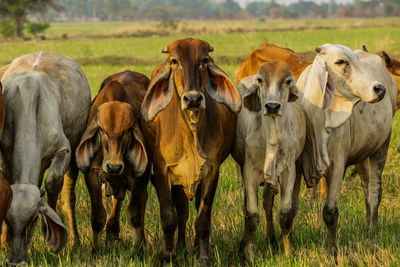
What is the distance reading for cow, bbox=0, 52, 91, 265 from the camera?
4160mm

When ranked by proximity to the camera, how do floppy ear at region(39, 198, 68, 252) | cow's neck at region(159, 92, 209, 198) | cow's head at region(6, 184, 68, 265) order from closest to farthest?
cow's head at region(6, 184, 68, 265) < floppy ear at region(39, 198, 68, 252) < cow's neck at region(159, 92, 209, 198)

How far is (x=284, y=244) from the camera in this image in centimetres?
471

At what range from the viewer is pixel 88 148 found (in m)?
4.69

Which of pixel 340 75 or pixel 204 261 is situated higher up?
pixel 340 75

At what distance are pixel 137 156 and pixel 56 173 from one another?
0.65m

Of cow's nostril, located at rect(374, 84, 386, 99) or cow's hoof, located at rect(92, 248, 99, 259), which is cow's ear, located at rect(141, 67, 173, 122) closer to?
cow's hoof, located at rect(92, 248, 99, 259)

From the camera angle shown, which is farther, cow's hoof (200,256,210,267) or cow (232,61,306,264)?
cow's hoof (200,256,210,267)

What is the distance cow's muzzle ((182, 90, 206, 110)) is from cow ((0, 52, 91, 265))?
119cm

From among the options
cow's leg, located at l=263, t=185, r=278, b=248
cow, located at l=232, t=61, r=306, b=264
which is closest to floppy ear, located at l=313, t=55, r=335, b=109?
cow, located at l=232, t=61, r=306, b=264

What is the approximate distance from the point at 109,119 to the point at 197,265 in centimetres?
128

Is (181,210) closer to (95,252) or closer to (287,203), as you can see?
(95,252)

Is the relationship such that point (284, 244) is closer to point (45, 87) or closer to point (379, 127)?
point (379, 127)

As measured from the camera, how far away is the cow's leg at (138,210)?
16.2 feet

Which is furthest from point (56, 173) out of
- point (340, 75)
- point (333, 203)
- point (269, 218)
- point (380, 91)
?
point (380, 91)
